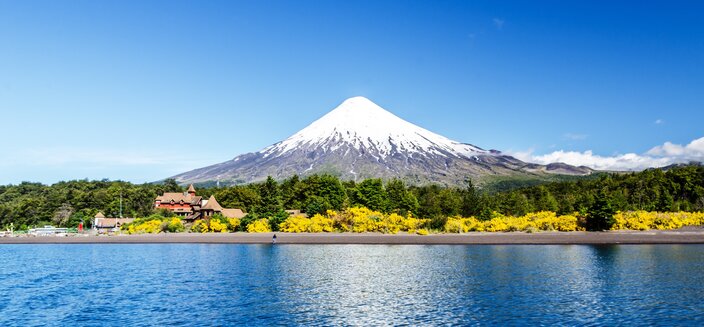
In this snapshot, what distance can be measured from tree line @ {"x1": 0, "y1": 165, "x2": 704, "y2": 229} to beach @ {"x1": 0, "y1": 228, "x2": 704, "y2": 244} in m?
6.14

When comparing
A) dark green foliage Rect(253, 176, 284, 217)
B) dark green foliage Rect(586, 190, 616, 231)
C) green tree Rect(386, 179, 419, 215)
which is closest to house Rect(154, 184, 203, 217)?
dark green foliage Rect(253, 176, 284, 217)

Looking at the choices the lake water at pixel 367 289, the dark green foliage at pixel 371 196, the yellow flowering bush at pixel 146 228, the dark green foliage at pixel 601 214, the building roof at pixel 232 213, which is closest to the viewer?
the lake water at pixel 367 289

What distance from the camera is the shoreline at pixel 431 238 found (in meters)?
64.8

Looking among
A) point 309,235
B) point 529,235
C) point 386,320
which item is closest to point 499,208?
point 529,235

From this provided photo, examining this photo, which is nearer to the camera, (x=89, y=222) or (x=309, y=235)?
(x=309, y=235)

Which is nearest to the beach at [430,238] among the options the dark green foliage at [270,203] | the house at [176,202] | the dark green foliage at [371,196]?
the dark green foliage at [270,203]

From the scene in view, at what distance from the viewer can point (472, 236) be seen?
232ft

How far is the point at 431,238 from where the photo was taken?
233ft

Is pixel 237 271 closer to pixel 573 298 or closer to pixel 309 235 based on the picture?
pixel 573 298

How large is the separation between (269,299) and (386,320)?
799 centimetres

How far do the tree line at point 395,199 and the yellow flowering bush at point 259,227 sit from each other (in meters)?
1.64

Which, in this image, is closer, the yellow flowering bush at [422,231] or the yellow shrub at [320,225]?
the yellow flowering bush at [422,231]

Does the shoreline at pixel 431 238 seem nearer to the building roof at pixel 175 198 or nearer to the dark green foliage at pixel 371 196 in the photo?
the dark green foliage at pixel 371 196

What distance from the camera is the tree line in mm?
87312
